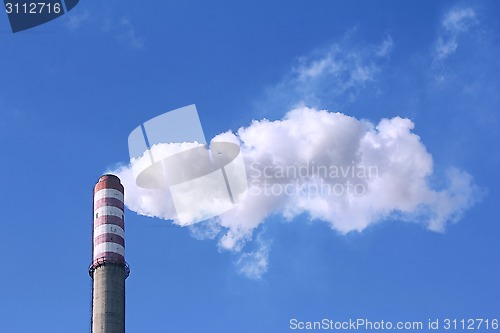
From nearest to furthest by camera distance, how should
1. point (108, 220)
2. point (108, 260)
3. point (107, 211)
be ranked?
point (108, 260) < point (108, 220) < point (107, 211)

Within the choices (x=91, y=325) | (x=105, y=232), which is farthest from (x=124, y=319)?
(x=105, y=232)

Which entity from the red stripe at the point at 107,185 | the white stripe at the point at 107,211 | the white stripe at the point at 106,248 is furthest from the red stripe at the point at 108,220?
the red stripe at the point at 107,185

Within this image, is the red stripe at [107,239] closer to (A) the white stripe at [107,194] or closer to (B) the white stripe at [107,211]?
(B) the white stripe at [107,211]

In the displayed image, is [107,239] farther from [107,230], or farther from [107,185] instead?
[107,185]

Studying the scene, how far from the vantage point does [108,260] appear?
86.2 meters

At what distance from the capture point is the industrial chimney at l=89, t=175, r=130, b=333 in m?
83.8

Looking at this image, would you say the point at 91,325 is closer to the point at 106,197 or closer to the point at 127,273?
the point at 127,273

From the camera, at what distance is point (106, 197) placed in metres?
90.2

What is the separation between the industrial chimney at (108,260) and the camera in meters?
83.8

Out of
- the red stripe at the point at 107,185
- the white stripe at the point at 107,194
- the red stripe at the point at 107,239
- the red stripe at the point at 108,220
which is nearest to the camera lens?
the red stripe at the point at 107,239

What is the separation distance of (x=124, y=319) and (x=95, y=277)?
195 inches

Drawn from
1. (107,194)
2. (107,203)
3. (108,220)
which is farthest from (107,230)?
(107,194)

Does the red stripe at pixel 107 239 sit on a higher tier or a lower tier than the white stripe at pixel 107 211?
lower

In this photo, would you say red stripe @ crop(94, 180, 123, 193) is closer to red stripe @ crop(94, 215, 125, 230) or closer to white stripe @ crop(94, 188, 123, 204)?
white stripe @ crop(94, 188, 123, 204)
